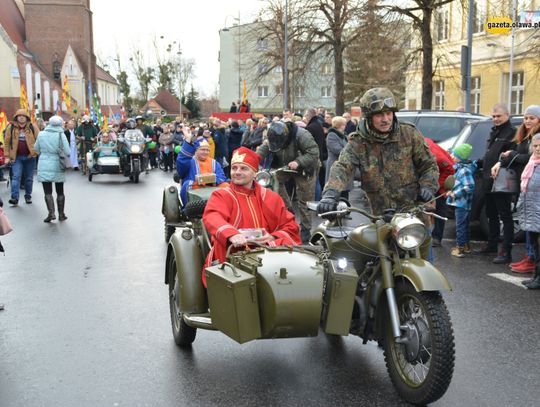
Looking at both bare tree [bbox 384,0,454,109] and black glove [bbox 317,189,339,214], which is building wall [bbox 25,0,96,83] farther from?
black glove [bbox 317,189,339,214]

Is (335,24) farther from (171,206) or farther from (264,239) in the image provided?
(264,239)

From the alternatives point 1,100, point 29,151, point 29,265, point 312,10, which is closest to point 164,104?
point 1,100

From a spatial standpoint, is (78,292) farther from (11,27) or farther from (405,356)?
(11,27)

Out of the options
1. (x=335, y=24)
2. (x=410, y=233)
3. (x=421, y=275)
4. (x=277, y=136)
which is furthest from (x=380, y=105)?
(x=335, y=24)

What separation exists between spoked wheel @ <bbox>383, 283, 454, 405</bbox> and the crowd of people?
2.23 feet

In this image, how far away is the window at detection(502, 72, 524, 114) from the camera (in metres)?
33.8

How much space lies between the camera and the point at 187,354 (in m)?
5.47

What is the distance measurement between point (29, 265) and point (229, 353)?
453 cm

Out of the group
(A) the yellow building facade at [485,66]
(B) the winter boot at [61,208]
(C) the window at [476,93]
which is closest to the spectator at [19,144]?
(B) the winter boot at [61,208]

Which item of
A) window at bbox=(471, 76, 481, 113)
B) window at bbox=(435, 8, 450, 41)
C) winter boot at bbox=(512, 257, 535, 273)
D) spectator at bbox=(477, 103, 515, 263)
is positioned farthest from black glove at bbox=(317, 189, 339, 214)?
window at bbox=(471, 76, 481, 113)

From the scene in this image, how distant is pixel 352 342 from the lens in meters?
5.73

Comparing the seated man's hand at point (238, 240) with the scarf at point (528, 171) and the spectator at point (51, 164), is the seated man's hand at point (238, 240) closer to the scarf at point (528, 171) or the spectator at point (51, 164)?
the scarf at point (528, 171)

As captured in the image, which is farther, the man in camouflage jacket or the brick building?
the brick building

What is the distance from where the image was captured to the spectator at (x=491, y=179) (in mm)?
8930
